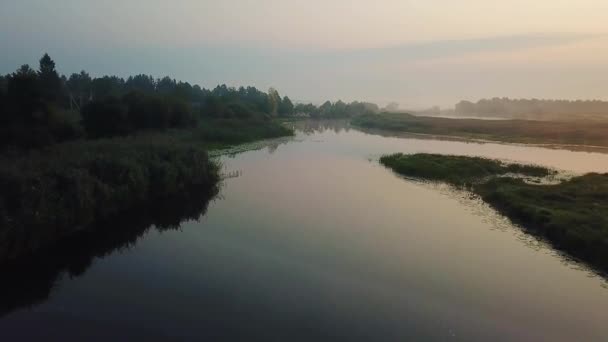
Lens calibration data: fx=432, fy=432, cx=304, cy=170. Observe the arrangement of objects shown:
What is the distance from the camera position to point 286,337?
10.5 m

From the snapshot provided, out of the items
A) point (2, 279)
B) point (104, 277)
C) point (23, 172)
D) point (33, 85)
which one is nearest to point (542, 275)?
point (104, 277)

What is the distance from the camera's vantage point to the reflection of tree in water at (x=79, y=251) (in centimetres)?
1265

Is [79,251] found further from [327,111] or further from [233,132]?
[327,111]

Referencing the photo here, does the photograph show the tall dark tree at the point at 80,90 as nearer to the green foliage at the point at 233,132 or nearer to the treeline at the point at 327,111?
the green foliage at the point at 233,132

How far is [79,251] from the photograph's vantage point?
15.8 m

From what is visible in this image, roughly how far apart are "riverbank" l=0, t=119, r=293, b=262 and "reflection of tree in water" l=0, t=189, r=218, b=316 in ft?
1.77

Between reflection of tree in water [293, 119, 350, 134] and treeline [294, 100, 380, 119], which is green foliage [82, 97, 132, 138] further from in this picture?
treeline [294, 100, 380, 119]

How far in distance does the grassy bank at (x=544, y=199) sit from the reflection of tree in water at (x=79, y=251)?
52.1ft

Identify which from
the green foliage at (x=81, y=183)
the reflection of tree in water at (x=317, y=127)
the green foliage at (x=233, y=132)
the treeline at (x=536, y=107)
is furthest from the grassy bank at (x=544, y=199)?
the treeline at (x=536, y=107)

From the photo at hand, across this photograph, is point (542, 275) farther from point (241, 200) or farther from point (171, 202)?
point (171, 202)

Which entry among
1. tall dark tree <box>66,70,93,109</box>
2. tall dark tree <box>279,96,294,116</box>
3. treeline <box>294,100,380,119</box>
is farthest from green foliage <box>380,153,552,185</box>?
treeline <box>294,100,380,119</box>

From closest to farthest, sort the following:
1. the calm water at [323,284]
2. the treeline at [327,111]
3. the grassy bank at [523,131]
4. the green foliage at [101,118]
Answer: the calm water at [323,284]
the green foliage at [101,118]
the grassy bank at [523,131]
the treeline at [327,111]

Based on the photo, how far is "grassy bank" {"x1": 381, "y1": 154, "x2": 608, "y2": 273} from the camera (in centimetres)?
1625

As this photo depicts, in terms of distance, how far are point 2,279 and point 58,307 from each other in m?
2.71
